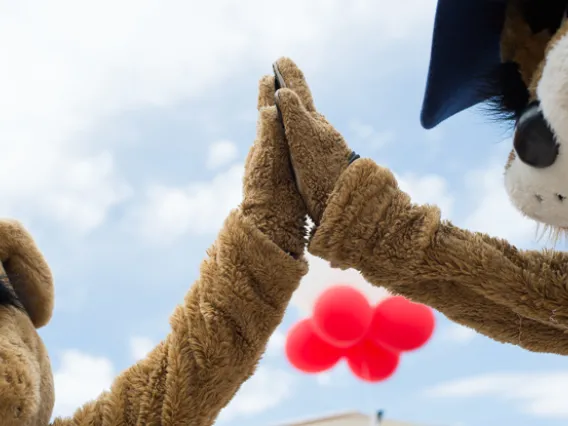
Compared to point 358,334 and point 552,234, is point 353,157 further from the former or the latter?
Result: point 358,334

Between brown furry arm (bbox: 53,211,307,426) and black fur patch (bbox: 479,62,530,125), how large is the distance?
31 centimetres

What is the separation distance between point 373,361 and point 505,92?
0.76 meters

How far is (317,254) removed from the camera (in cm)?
71

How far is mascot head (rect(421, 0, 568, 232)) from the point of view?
62 cm

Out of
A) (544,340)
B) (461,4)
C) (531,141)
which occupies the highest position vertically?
(461,4)

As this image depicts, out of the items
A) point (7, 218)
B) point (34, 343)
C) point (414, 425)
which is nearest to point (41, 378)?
point (34, 343)

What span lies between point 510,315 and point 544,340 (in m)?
0.06

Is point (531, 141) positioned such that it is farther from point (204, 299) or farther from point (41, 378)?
point (41, 378)

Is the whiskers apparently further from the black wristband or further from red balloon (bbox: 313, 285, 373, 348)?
red balloon (bbox: 313, 285, 373, 348)

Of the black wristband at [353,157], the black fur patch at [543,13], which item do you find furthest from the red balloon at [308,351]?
the black fur patch at [543,13]

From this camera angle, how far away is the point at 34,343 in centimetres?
82

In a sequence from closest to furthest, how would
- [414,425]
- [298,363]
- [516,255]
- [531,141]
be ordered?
[531,141]
[516,255]
[298,363]
[414,425]

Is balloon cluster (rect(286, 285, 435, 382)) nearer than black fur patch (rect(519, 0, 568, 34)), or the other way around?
black fur patch (rect(519, 0, 568, 34))

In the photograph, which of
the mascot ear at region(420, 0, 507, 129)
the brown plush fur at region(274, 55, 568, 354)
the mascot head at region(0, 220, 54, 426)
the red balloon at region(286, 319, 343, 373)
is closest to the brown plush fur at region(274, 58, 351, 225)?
the brown plush fur at region(274, 55, 568, 354)
